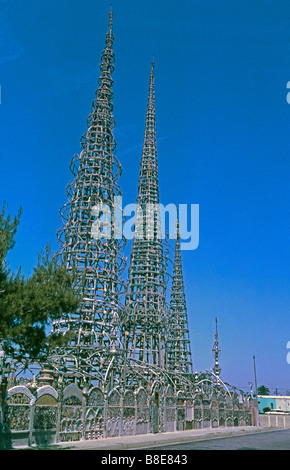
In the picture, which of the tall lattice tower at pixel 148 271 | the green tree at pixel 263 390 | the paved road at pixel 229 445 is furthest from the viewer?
the green tree at pixel 263 390

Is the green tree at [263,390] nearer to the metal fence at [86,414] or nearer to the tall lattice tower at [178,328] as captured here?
the tall lattice tower at [178,328]

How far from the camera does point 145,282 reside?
48.3 metres

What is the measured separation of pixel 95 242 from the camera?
37156 millimetres

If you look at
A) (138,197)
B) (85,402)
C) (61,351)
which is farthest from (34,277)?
(138,197)

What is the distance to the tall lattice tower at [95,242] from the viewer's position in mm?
32562

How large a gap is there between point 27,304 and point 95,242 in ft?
70.9

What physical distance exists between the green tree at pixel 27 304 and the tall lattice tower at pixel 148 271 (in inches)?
1014

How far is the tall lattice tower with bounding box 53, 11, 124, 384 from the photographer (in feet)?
107

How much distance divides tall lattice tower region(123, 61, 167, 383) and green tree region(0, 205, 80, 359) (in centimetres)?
2575

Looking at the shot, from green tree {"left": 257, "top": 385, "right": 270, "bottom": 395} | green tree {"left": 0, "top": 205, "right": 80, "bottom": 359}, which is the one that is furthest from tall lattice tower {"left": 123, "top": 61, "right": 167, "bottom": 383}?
green tree {"left": 257, "top": 385, "right": 270, "bottom": 395}

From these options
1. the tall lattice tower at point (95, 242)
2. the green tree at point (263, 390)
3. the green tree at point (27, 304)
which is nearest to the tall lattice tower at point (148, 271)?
the tall lattice tower at point (95, 242)

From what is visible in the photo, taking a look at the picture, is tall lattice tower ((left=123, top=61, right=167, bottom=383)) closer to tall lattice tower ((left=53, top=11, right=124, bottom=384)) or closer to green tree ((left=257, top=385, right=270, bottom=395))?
tall lattice tower ((left=53, top=11, right=124, bottom=384))
